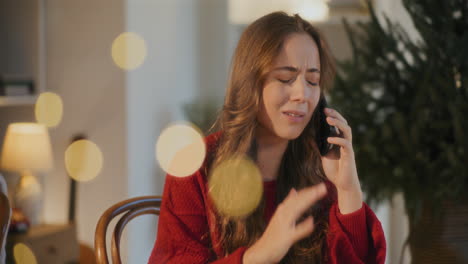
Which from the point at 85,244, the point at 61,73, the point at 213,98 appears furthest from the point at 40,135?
the point at 213,98

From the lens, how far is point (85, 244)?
2941 millimetres

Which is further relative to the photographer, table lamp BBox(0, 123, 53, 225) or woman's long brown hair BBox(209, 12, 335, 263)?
table lamp BBox(0, 123, 53, 225)

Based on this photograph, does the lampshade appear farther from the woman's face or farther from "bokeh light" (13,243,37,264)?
the woman's face

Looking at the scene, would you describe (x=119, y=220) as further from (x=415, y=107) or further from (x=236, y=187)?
(x=415, y=107)

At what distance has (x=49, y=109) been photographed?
9.49 ft

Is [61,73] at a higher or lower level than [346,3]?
lower

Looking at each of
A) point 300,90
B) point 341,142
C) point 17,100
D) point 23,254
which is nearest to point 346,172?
point 341,142

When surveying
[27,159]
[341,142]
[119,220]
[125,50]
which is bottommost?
[27,159]

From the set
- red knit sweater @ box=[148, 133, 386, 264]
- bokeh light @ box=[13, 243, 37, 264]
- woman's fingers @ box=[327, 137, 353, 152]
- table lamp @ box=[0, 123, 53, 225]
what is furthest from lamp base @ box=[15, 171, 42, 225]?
woman's fingers @ box=[327, 137, 353, 152]

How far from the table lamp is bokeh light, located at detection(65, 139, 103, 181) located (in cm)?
35

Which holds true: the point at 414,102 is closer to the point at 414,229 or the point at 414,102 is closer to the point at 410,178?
the point at 410,178

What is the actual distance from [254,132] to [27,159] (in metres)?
1.74

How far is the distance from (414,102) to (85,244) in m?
1.87

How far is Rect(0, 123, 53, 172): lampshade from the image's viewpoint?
2457 mm
